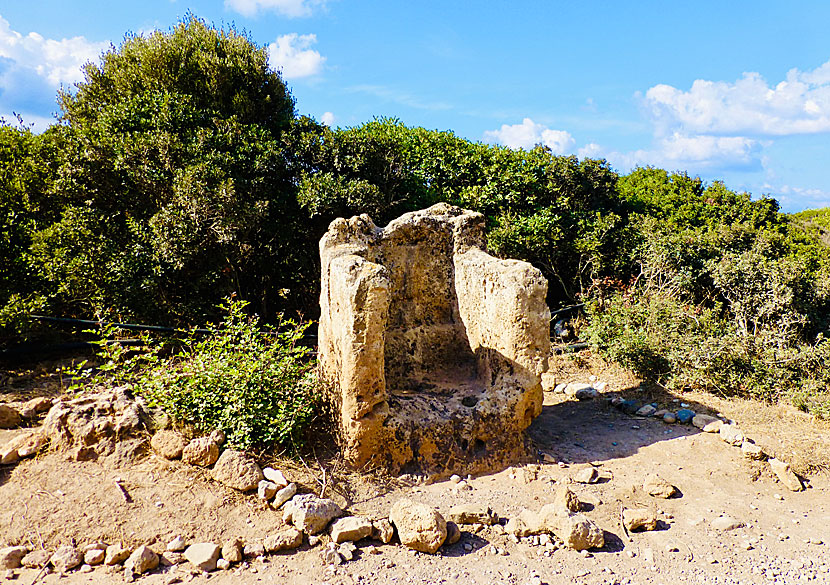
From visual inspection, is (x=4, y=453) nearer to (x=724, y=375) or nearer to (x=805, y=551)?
(x=805, y=551)

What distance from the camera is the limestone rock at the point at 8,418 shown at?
559 centimetres

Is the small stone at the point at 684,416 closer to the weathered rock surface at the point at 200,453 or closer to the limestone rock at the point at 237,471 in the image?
the limestone rock at the point at 237,471

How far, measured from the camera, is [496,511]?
4672 millimetres

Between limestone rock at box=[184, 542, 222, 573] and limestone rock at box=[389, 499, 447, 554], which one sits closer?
limestone rock at box=[184, 542, 222, 573]

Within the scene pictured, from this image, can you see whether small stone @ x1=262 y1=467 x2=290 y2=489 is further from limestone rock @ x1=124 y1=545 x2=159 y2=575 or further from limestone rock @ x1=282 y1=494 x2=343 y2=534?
limestone rock @ x1=124 y1=545 x2=159 y2=575

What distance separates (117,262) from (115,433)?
4016 mm

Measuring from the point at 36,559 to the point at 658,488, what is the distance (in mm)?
4807

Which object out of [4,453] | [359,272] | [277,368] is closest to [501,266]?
[359,272]

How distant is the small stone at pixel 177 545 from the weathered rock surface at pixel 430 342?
4.77ft

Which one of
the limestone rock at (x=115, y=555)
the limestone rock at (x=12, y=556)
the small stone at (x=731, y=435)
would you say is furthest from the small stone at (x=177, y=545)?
the small stone at (x=731, y=435)

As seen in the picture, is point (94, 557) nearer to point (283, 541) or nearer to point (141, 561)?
point (141, 561)

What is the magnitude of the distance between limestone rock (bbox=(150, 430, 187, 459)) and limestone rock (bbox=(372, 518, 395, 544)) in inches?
68.5

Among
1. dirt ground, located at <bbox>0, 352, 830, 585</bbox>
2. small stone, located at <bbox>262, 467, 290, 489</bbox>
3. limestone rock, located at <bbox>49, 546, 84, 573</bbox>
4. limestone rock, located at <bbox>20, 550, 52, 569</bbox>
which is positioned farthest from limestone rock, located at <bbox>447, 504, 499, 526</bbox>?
limestone rock, located at <bbox>20, 550, 52, 569</bbox>

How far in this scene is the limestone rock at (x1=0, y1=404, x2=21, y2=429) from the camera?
5.59m
